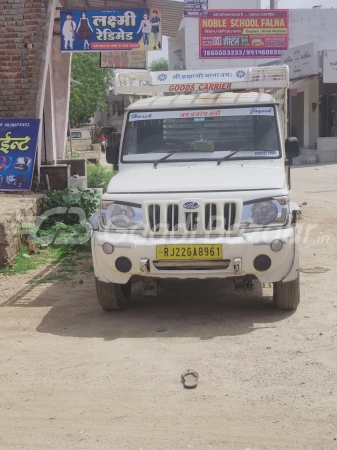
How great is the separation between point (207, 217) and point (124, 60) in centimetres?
822

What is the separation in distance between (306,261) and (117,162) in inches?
107

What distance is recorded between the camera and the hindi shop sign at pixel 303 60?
25.1 m

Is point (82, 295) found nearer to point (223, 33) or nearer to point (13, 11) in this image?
point (13, 11)

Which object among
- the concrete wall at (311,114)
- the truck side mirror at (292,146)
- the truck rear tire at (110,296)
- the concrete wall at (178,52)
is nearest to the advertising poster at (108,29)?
the truck side mirror at (292,146)

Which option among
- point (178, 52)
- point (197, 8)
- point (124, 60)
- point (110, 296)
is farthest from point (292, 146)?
point (178, 52)

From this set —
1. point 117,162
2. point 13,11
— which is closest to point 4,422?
point 117,162

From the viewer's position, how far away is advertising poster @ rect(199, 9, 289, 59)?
33.8 metres

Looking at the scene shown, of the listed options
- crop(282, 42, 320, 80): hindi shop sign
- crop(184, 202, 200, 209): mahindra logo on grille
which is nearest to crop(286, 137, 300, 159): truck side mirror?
crop(184, 202, 200, 209): mahindra logo on grille

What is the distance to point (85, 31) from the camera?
35.9 ft

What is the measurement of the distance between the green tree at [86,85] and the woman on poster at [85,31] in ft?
111

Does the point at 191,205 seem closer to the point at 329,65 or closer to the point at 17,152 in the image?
the point at 17,152

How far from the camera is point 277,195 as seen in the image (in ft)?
18.2

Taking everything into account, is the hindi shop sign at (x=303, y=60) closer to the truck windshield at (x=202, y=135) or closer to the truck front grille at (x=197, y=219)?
the truck windshield at (x=202, y=135)

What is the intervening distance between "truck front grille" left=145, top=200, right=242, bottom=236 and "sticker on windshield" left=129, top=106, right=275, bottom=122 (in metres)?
1.51
